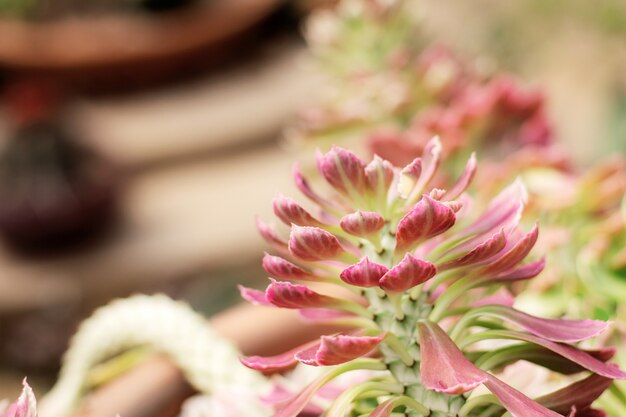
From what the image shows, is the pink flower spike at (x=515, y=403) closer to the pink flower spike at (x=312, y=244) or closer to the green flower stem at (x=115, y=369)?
the pink flower spike at (x=312, y=244)

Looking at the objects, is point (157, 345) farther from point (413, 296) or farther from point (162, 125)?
point (162, 125)

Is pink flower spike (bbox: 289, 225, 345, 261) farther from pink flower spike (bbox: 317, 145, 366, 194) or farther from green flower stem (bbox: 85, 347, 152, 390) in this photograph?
green flower stem (bbox: 85, 347, 152, 390)

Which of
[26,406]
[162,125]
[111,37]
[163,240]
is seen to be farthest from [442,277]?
[111,37]

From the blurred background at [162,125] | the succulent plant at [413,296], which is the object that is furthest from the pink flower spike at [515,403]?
the blurred background at [162,125]

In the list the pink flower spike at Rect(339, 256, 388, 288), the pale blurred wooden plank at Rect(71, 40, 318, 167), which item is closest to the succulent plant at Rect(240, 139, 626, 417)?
the pink flower spike at Rect(339, 256, 388, 288)

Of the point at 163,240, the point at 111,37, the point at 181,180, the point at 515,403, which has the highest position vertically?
the point at 111,37

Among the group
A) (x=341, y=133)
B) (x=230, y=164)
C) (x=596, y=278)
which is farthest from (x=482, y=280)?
(x=230, y=164)

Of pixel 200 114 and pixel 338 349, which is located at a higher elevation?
pixel 200 114
